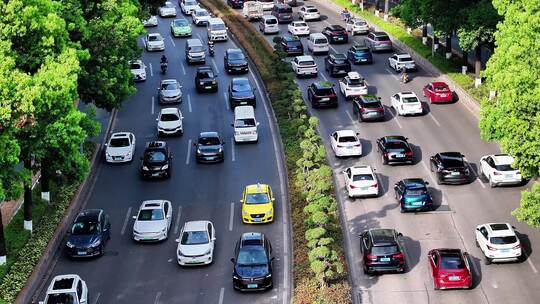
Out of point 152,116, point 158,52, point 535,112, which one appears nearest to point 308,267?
point 535,112

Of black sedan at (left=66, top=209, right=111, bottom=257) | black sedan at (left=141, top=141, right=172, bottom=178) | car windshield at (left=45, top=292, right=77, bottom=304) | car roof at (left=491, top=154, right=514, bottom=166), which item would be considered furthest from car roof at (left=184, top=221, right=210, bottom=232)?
car roof at (left=491, top=154, right=514, bottom=166)

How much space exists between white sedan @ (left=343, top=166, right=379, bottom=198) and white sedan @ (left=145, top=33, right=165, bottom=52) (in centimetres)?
3859

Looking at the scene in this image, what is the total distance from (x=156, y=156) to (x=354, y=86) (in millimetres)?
18282

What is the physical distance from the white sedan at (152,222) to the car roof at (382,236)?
34.4 ft

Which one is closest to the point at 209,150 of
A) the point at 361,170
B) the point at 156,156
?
the point at 156,156

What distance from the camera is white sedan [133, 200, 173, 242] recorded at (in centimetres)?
4550

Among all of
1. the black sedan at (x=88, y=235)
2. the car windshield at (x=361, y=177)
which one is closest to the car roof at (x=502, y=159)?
the car windshield at (x=361, y=177)

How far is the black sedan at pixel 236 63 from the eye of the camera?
7469 cm

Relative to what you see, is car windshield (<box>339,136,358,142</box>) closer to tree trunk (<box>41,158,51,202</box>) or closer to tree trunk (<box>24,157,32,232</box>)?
tree trunk (<box>41,158,51,202</box>)

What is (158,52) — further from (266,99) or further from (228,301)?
(228,301)

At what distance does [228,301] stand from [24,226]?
12.0 metres

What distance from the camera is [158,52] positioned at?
84.4m

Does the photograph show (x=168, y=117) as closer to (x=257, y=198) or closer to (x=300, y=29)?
(x=257, y=198)

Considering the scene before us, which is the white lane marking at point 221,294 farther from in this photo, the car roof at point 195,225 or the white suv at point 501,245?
the white suv at point 501,245
